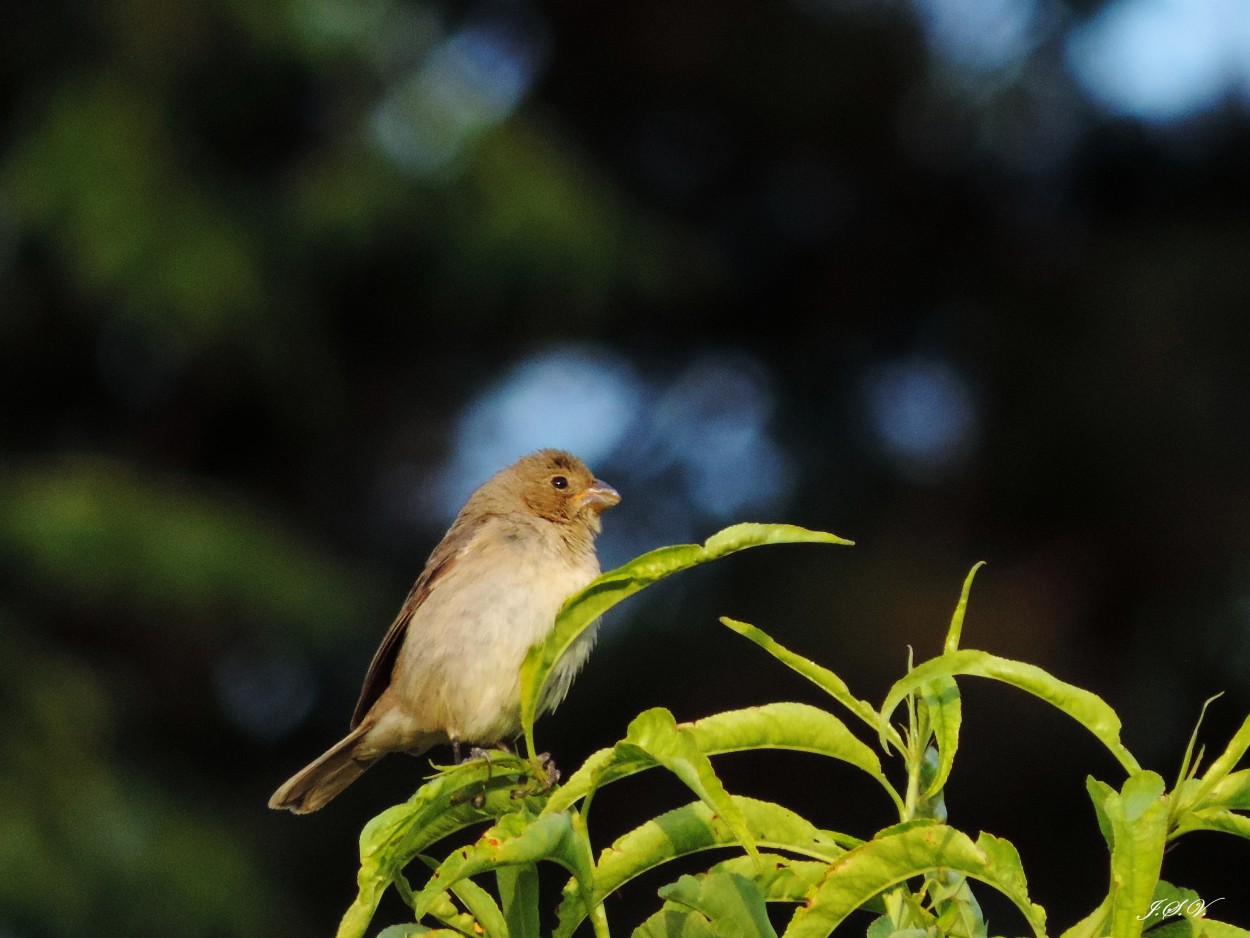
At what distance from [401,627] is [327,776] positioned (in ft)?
1.38

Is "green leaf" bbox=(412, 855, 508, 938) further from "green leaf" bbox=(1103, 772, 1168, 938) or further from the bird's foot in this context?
"green leaf" bbox=(1103, 772, 1168, 938)

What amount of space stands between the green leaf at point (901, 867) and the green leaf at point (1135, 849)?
0.26 feet

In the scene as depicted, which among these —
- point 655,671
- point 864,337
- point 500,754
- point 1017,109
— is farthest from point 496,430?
point 500,754

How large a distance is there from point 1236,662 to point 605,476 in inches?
153

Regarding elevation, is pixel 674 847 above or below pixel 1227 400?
below

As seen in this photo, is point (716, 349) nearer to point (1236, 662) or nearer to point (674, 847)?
point (1236, 662)

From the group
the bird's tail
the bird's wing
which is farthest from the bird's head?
the bird's tail

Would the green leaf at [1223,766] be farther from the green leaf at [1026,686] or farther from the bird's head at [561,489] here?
the bird's head at [561,489]

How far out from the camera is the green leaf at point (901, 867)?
5.03ft

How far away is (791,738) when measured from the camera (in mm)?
1694

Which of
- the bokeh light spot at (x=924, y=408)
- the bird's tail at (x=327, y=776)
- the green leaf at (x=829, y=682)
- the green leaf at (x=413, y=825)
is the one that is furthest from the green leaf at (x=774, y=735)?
the bokeh light spot at (x=924, y=408)

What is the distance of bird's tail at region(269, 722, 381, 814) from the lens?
174 inches

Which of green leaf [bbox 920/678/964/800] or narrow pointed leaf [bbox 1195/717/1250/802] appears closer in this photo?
narrow pointed leaf [bbox 1195/717/1250/802]

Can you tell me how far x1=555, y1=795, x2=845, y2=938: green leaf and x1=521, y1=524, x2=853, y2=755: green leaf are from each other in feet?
0.44
